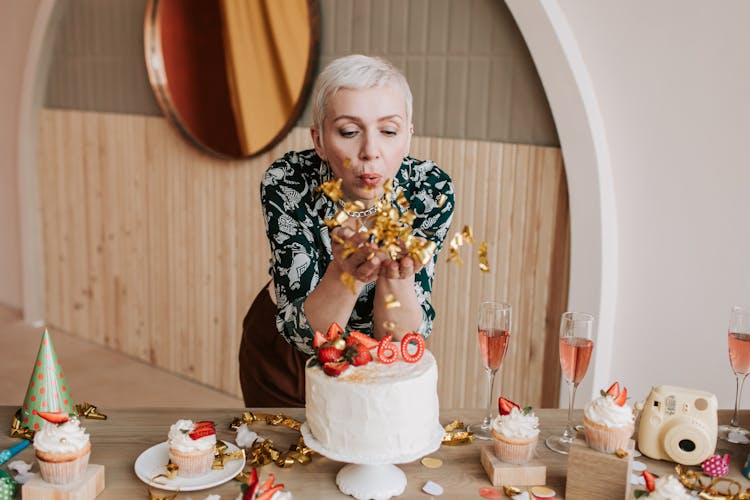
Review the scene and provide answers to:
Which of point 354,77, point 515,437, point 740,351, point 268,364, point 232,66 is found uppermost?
point 232,66

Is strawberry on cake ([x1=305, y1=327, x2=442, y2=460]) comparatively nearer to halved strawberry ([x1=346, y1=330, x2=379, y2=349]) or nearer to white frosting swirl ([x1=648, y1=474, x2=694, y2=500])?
halved strawberry ([x1=346, y1=330, x2=379, y2=349])

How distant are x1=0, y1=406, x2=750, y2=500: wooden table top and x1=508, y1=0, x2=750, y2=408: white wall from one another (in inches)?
32.5

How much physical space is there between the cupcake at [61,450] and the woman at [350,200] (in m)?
0.52

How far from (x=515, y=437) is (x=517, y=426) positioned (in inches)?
0.8

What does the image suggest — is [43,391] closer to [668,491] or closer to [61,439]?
[61,439]

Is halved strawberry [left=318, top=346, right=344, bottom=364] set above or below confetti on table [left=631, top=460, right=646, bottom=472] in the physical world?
above

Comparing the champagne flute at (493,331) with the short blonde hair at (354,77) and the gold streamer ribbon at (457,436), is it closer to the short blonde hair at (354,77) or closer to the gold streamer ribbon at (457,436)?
the gold streamer ribbon at (457,436)

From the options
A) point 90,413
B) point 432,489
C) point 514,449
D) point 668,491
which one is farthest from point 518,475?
point 90,413

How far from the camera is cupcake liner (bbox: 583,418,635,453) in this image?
3.98 ft

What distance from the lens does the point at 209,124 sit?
368cm

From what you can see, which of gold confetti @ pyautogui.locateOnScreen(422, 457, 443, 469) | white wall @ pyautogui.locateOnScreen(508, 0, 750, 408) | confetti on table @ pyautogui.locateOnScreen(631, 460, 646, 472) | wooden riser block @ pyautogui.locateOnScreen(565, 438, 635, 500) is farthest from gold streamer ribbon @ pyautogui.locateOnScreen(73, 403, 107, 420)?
white wall @ pyautogui.locateOnScreen(508, 0, 750, 408)

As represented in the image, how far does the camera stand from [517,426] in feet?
4.19

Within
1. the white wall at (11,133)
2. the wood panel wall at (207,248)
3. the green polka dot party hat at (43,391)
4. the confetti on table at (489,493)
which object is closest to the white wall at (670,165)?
the wood panel wall at (207,248)

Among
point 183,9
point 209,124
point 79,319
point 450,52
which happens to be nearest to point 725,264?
point 450,52
